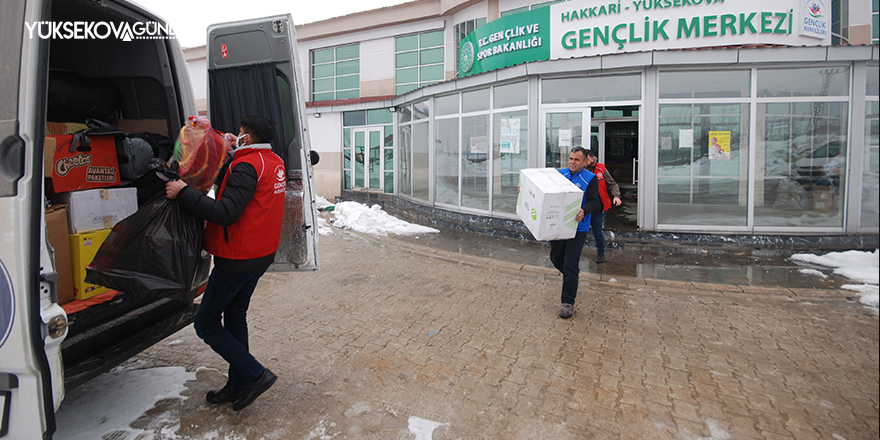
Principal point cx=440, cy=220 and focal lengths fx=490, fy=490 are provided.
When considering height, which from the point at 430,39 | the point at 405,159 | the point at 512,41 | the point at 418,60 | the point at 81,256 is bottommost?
the point at 81,256

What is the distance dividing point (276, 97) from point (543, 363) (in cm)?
298

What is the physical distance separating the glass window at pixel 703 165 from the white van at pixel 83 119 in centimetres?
696

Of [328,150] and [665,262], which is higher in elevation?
[328,150]

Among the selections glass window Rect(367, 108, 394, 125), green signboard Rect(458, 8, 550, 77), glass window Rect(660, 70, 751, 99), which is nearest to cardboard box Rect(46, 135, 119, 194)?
green signboard Rect(458, 8, 550, 77)

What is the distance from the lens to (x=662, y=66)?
8.40 meters

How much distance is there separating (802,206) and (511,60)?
583cm

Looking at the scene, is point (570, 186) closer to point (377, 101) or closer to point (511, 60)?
point (511, 60)

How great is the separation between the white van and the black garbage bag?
28 centimetres

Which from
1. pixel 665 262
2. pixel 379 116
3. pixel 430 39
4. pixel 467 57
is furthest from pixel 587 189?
pixel 379 116

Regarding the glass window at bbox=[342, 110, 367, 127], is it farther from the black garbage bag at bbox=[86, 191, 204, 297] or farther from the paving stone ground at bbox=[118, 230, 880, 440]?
the black garbage bag at bbox=[86, 191, 204, 297]

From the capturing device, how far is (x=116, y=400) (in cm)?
324

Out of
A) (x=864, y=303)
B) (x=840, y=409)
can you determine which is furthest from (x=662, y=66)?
(x=840, y=409)

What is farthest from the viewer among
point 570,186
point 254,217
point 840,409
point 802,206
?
point 802,206

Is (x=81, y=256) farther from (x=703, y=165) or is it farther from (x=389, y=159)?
(x=389, y=159)
